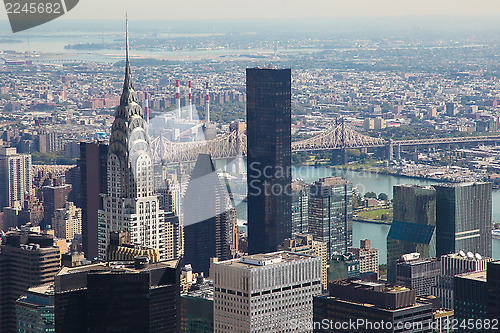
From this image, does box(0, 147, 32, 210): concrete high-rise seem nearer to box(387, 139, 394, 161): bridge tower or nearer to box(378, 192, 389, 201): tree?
box(378, 192, 389, 201): tree

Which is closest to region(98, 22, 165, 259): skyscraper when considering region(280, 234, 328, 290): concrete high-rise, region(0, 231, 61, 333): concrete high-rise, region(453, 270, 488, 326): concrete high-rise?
region(0, 231, 61, 333): concrete high-rise

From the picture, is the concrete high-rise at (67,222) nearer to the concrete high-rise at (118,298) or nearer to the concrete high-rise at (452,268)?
the concrete high-rise at (452,268)

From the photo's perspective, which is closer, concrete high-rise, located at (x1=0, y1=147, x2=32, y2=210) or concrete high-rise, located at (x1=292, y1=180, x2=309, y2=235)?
concrete high-rise, located at (x1=292, y1=180, x2=309, y2=235)

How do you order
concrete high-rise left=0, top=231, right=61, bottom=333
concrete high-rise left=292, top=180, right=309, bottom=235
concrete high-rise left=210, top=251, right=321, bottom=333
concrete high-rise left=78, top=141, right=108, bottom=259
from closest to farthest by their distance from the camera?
concrete high-rise left=210, top=251, right=321, bottom=333, concrete high-rise left=0, top=231, right=61, bottom=333, concrete high-rise left=78, top=141, right=108, bottom=259, concrete high-rise left=292, top=180, right=309, bottom=235

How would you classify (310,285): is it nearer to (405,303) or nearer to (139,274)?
(405,303)

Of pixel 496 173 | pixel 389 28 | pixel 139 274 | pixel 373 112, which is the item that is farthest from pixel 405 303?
pixel 389 28

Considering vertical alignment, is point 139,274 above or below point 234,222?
above

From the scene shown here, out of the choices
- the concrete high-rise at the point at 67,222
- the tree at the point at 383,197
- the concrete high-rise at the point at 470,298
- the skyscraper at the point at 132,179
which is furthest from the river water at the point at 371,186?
the concrete high-rise at the point at 470,298
